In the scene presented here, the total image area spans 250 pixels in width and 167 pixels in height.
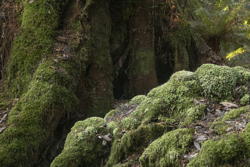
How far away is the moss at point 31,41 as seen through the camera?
5.24 metres

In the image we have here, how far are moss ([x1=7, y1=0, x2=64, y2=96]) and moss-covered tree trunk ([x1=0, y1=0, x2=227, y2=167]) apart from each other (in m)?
0.02

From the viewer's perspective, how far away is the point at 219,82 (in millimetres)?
3791

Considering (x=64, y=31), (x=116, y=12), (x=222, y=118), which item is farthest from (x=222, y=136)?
(x=116, y=12)

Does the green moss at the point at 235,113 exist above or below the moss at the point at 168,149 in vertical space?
above

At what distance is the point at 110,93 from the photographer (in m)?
6.10

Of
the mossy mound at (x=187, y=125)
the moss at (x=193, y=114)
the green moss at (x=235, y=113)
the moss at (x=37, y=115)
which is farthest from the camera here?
the moss at (x=37, y=115)

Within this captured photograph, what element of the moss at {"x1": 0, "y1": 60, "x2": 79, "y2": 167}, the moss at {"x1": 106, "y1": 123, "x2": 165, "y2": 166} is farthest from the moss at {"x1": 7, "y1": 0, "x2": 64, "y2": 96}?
the moss at {"x1": 106, "y1": 123, "x2": 165, "y2": 166}

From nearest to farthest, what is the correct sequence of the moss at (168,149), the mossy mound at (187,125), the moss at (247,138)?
the moss at (247,138), the mossy mound at (187,125), the moss at (168,149)

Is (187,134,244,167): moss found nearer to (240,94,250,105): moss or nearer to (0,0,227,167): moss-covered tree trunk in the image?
(240,94,250,105): moss

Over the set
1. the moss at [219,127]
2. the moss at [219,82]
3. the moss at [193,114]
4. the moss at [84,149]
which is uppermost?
the moss at [219,82]

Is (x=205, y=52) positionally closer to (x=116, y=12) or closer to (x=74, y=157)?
(x=116, y=12)

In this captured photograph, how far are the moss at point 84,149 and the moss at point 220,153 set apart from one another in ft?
4.53

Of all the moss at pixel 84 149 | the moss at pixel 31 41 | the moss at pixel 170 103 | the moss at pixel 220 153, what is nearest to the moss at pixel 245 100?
the moss at pixel 170 103

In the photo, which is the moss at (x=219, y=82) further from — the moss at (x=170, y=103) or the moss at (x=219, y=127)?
the moss at (x=219, y=127)
